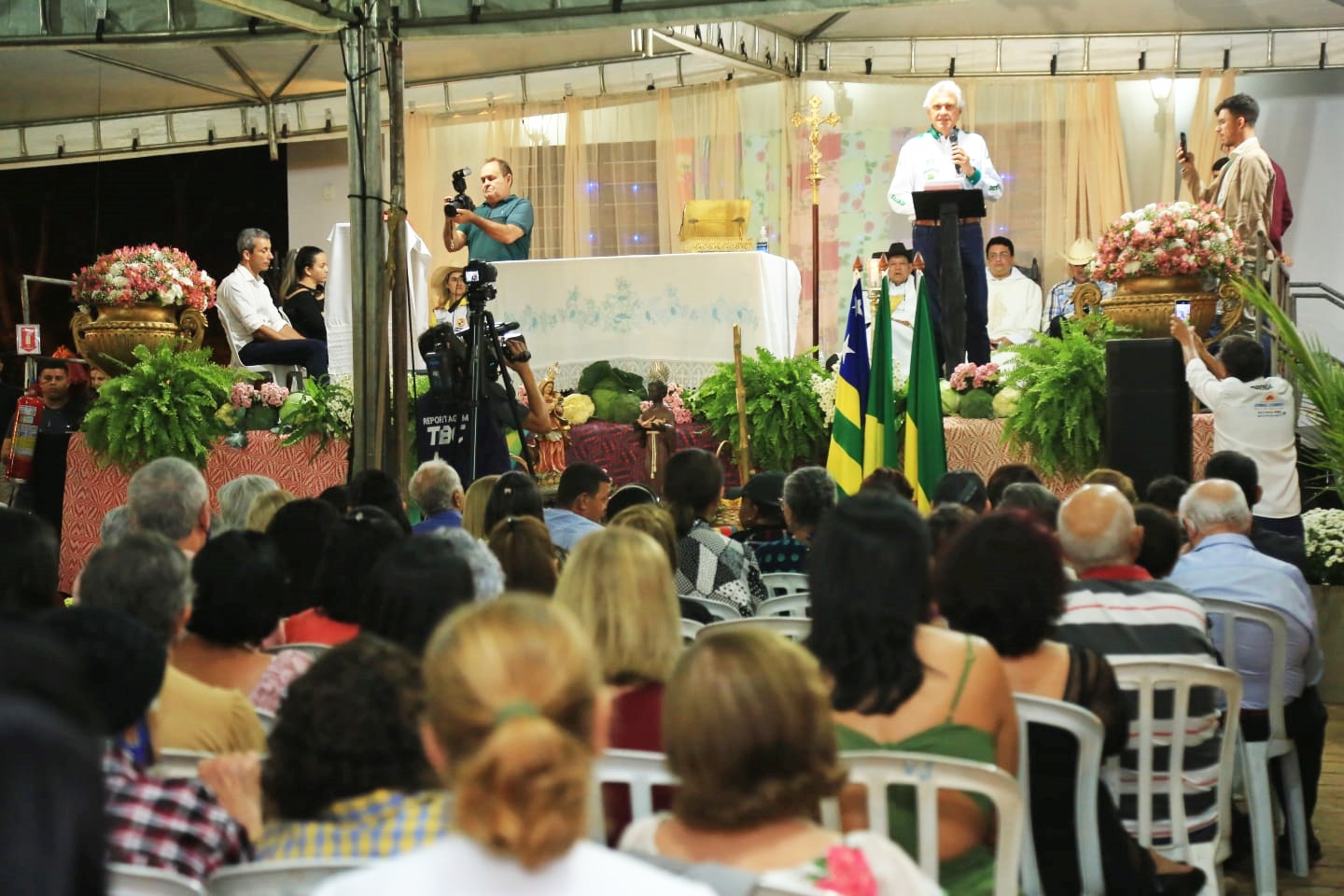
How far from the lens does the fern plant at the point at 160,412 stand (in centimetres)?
775

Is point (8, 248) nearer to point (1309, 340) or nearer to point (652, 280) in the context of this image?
point (652, 280)

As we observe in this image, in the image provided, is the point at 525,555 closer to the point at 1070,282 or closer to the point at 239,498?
the point at 239,498

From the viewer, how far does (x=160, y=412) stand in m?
7.77

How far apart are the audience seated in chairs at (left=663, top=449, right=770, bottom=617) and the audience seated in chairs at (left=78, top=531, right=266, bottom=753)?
1.66 m

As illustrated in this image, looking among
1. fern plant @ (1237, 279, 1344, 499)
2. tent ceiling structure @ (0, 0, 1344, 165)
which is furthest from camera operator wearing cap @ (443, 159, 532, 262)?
fern plant @ (1237, 279, 1344, 499)

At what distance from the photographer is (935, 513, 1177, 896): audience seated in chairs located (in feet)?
8.70

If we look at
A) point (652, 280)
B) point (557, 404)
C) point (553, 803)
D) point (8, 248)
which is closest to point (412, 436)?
point (557, 404)

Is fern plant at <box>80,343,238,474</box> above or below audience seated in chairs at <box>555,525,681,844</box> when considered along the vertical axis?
above

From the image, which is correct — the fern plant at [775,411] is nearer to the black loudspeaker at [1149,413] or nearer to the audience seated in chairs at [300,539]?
the black loudspeaker at [1149,413]

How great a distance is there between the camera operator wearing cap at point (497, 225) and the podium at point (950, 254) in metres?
2.07

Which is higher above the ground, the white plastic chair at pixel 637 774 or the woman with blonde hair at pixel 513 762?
the woman with blonde hair at pixel 513 762

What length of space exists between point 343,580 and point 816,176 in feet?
26.4

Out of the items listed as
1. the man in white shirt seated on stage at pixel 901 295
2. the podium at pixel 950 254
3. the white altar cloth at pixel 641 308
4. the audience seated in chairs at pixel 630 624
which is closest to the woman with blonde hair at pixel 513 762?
the audience seated in chairs at pixel 630 624

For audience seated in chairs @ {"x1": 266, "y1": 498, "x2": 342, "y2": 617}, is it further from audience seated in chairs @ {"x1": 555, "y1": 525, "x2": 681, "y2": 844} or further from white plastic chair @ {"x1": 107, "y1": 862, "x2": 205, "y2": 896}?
white plastic chair @ {"x1": 107, "y1": 862, "x2": 205, "y2": 896}
